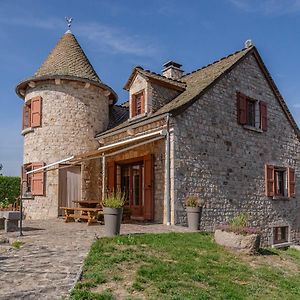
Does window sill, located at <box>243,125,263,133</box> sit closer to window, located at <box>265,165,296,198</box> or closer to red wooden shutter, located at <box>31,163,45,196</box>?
window, located at <box>265,165,296,198</box>

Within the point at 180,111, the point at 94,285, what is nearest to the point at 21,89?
the point at 180,111

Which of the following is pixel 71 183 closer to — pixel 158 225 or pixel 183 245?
pixel 158 225

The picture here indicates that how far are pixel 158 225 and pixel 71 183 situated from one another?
17.5 feet

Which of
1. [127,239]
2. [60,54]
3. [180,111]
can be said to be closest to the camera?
[127,239]

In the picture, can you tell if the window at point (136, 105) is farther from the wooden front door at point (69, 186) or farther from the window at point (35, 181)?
the window at point (35, 181)

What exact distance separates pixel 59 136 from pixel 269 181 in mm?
9074

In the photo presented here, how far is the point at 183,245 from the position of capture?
349 inches

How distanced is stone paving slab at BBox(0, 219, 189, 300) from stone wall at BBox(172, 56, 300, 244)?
11.1 feet

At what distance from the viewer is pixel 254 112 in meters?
16.5

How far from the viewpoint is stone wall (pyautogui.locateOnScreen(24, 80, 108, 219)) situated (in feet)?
51.8

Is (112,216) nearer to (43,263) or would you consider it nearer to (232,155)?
(43,263)

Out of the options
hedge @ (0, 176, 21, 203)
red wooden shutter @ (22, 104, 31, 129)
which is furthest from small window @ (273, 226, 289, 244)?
hedge @ (0, 176, 21, 203)

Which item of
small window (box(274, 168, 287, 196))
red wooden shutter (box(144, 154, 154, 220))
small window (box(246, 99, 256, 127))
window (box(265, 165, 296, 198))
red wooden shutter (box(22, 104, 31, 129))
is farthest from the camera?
red wooden shutter (box(22, 104, 31, 129))

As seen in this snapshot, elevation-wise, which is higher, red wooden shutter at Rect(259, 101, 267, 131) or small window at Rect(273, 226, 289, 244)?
red wooden shutter at Rect(259, 101, 267, 131)
